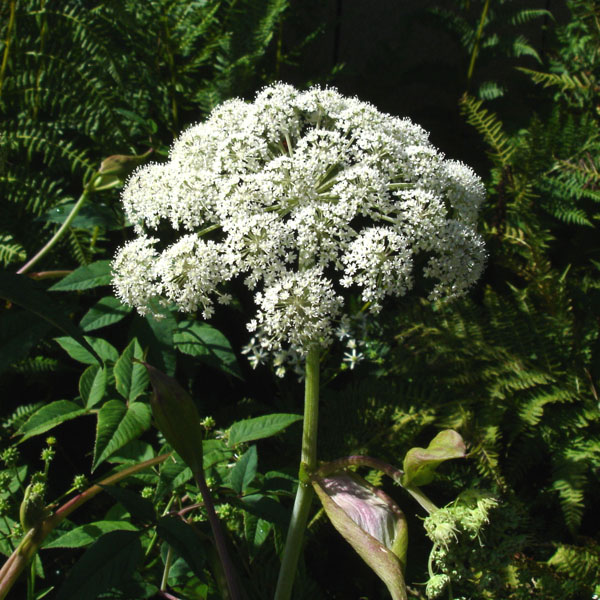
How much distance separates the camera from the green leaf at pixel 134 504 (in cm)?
122

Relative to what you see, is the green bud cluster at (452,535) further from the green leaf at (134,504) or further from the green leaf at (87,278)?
the green leaf at (87,278)

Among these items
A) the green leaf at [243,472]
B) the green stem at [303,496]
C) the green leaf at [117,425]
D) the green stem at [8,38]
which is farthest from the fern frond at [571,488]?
the green stem at [8,38]

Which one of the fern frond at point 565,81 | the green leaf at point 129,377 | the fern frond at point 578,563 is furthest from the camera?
the fern frond at point 565,81

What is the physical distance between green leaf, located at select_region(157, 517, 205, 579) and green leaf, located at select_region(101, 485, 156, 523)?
29 mm

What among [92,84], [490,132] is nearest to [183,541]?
[92,84]

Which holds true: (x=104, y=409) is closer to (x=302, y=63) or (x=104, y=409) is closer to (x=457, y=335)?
(x=457, y=335)

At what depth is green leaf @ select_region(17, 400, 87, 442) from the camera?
1.43 m

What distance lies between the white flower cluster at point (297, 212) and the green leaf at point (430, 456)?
0.32 m

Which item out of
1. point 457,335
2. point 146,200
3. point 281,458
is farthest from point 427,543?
point 146,200

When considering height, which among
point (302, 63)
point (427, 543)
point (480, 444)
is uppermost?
point (302, 63)

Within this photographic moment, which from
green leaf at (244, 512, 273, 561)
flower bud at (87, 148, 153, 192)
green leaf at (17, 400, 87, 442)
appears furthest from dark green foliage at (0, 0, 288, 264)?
green leaf at (244, 512, 273, 561)

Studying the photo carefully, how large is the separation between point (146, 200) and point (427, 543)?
1.44m

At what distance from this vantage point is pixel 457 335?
2.19 m

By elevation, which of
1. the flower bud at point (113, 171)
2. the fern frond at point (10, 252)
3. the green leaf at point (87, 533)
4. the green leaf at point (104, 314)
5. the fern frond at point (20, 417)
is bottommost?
the fern frond at point (20, 417)
